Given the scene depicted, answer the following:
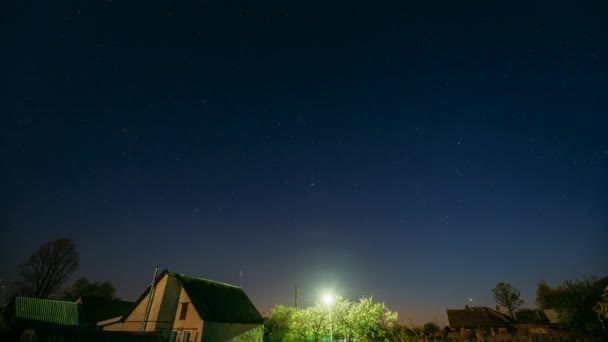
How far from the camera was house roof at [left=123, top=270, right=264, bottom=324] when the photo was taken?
3441 centimetres

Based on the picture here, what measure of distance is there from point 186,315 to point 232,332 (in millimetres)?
5873

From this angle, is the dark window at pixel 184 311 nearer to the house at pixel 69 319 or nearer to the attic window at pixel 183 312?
the attic window at pixel 183 312

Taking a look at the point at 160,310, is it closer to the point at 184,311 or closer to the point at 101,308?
the point at 184,311

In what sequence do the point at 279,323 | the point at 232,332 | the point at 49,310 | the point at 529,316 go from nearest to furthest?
the point at 232,332, the point at 49,310, the point at 279,323, the point at 529,316

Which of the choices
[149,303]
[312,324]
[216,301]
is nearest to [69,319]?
[149,303]

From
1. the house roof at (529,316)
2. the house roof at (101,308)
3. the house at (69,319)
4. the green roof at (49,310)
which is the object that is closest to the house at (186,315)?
the house at (69,319)

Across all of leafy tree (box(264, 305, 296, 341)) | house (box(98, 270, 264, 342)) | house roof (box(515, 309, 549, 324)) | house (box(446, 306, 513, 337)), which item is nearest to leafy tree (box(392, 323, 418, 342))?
house (box(98, 270, 264, 342))

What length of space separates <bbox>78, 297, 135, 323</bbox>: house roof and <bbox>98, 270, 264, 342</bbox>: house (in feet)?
18.1

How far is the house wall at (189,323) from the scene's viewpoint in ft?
104

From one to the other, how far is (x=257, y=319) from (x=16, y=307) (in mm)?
30817

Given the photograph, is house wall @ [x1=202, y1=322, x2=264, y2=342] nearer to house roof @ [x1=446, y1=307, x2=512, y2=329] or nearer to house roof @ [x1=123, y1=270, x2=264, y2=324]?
house roof @ [x1=123, y1=270, x2=264, y2=324]

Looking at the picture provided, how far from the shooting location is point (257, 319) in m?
41.1

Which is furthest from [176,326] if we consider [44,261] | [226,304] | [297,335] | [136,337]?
[44,261]

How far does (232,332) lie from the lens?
35.4m
